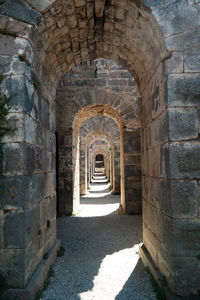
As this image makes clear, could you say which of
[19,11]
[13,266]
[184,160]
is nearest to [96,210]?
[13,266]

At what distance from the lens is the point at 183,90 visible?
93.7 inches

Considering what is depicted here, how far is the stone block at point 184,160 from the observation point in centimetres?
233

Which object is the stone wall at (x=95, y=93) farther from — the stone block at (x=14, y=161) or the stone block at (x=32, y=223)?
the stone block at (x=14, y=161)

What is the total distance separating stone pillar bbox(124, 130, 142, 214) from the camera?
6984 mm

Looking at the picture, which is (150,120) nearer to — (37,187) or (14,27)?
(37,187)

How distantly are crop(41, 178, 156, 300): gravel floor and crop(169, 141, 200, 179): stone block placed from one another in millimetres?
1482

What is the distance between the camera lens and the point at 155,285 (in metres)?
2.68

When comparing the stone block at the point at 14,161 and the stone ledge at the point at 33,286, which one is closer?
the stone ledge at the point at 33,286

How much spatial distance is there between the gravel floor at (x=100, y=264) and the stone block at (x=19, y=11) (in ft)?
10.3

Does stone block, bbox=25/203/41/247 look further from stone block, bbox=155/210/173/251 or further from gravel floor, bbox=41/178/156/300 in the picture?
stone block, bbox=155/210/173/251

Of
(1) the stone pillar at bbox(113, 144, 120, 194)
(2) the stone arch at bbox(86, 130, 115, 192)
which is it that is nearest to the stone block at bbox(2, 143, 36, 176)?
(1) the stone pillar at bbox(113, 144, 120, 194)

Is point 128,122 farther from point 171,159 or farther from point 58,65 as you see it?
point 171,159

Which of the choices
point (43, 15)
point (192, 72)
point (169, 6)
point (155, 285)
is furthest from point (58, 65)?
point (155, 285)

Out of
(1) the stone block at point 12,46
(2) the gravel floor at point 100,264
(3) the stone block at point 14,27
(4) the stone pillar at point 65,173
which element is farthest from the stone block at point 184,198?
(4) the stone pillar at point 65,173
